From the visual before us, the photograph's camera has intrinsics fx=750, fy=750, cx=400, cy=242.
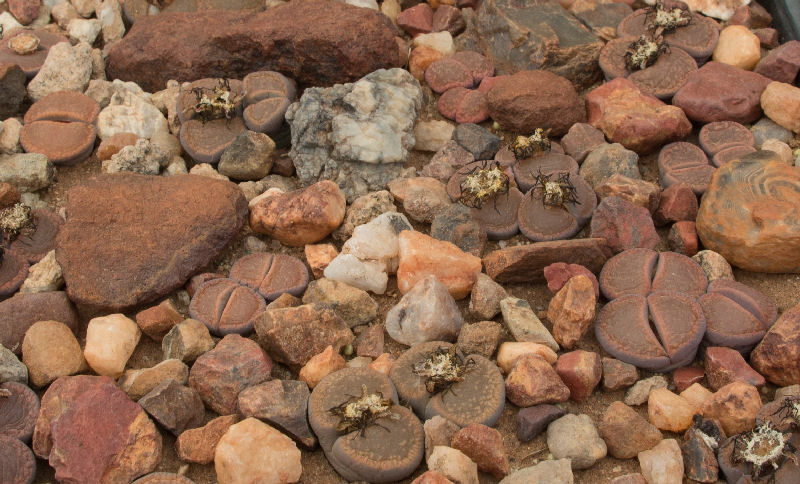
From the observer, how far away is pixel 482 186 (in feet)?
15.3

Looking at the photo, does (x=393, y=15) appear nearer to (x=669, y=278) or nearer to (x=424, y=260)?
(x=424, y=260)

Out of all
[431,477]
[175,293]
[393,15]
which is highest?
[393,15]

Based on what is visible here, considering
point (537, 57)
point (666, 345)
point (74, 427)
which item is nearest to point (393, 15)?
point (537, 57)

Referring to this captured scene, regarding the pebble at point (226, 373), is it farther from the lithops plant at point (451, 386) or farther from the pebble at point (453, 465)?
the pebble at point (453, 465)

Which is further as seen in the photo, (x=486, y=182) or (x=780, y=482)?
(x=486, y=182)

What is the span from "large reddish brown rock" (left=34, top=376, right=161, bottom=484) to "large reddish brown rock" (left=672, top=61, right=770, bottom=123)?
3.99 m

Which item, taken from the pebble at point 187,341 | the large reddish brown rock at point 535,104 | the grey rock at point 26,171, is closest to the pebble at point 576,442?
the pebble at point 187,341

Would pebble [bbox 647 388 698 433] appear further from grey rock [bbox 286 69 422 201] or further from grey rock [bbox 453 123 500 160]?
grey rock [bbox 286 69 422 201]

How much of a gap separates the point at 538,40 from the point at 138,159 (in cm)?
297

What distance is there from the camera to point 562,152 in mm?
5055

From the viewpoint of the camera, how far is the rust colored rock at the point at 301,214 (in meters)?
4.52

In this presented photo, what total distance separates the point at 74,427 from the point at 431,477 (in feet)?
5.54

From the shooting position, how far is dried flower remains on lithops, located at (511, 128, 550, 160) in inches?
194

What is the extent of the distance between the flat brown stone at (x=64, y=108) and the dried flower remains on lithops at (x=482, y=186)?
2.70 metres
